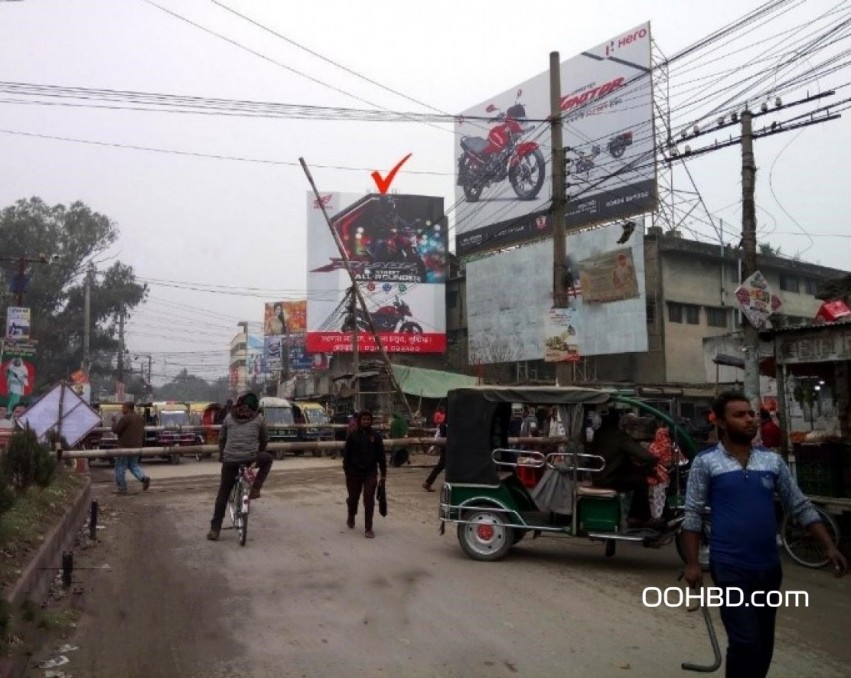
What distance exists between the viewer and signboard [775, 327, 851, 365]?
9.31 metres

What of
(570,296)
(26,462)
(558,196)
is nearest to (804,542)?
(558,196)

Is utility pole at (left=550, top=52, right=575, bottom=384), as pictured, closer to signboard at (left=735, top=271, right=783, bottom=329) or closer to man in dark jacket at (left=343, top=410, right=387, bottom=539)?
signboard at (left=735, top=271, right=783, bottom=329)

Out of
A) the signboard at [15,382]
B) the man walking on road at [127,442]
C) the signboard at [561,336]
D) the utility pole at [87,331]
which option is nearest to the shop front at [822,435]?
the signboard at [561,336]

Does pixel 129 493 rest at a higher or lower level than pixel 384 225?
lower

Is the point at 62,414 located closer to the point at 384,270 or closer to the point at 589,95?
the point at 589,95

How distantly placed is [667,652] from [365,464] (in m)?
5.78

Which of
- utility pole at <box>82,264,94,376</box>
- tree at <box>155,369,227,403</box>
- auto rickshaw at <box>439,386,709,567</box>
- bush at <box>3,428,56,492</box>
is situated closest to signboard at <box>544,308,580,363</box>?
auto rickshaw at <box>439,386,709,567</box>

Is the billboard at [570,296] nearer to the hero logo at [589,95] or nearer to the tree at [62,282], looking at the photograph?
the hero logo at [589,95]

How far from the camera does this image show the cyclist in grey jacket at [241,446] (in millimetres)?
9875

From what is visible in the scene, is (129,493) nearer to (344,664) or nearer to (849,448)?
(344,664)

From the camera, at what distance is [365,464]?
10.7 metres

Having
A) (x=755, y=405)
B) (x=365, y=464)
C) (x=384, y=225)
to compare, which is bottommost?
(x=365, y=464)

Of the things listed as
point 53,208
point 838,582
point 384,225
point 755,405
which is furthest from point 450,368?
point 838,582

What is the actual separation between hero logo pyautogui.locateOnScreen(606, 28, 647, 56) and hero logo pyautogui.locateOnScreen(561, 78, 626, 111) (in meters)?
1.56
